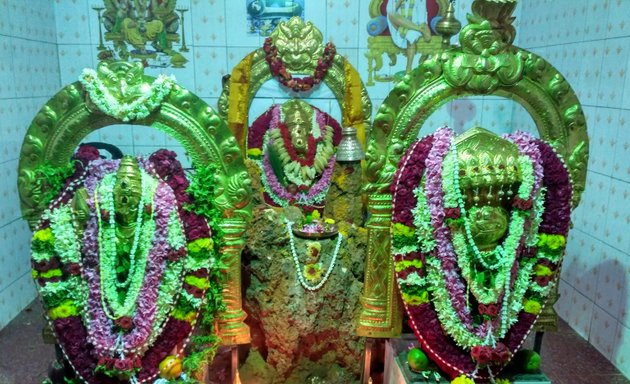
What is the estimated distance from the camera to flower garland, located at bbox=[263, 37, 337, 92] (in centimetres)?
602

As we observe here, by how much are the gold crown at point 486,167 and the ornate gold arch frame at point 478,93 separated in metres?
0.36

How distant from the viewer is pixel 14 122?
5.27 meters

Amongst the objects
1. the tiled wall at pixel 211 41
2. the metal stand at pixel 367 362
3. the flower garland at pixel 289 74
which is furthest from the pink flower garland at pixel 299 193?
the metal stand at pixel 367 362

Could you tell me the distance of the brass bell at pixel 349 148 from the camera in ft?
18.4

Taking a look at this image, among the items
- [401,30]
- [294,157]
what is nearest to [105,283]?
[294,157]

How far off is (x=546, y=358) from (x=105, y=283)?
12.6ft

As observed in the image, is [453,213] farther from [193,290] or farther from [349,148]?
[349,148]

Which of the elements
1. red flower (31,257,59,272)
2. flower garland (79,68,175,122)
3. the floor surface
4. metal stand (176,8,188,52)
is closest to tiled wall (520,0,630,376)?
the floor surface

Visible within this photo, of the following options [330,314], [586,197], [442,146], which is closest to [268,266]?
[330,314]

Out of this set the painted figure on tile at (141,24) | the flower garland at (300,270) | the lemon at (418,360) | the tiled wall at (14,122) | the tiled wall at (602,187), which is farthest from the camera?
the painted figure on tile at (141,24)

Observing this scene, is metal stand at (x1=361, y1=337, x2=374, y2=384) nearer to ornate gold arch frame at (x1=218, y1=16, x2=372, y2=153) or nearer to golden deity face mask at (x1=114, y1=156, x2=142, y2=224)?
golden deity face mask at (x1=114, y1=156, x2=142, y2=224)

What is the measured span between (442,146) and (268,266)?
5.69 feet

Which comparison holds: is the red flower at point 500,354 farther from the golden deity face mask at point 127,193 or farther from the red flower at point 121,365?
the golden deity face mask at point 127,193

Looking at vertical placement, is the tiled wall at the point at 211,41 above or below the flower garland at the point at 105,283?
above
